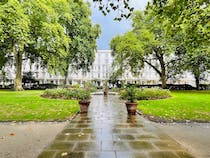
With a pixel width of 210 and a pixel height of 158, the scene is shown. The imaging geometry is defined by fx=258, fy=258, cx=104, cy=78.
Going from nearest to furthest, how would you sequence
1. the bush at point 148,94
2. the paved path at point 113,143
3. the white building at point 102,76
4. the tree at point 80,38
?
1. the paved path at point 113,143
2. the bush at point 148,94
3. the tree at point 80,38
4. the white building at point 102,76

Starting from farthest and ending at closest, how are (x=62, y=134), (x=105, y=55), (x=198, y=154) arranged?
(x=105, y=55) → (x=62, y=134) → (x=198, y=154)

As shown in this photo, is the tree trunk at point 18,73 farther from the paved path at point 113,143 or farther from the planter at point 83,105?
the paved path at point 113,143

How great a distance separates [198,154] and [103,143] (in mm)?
2213

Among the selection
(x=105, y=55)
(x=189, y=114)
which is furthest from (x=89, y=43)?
(x=105, y=55)

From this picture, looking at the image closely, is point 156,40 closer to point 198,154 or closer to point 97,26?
point 97,26

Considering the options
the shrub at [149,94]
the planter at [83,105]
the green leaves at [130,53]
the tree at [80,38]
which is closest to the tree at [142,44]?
the green leaves at [130,53]

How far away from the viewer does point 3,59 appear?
105ft

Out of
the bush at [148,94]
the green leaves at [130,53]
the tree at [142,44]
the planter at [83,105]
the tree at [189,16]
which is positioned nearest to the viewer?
the tree at [189,16]

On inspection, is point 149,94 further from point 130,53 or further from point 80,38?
point 80,38

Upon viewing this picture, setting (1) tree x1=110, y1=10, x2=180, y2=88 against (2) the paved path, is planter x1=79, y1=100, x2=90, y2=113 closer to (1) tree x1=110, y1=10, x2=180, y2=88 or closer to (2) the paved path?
(2) the paved path

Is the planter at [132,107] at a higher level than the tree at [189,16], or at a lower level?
lower

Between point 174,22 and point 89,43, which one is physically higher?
point 89,43

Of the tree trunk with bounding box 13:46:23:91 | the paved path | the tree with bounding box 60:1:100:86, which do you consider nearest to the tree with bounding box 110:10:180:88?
the tree with bounding box 60:1:100:86

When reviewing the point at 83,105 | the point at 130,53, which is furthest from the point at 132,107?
the point at 130,53
